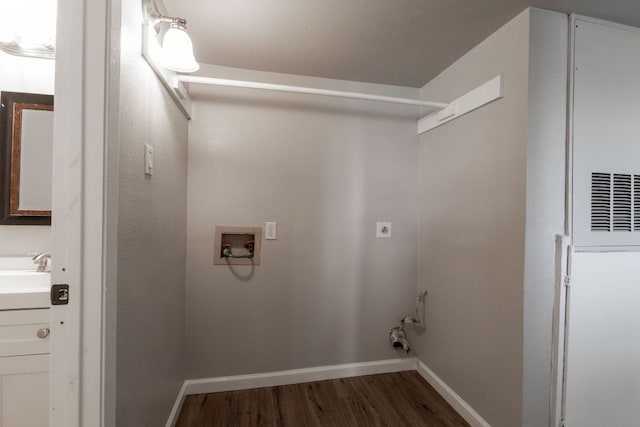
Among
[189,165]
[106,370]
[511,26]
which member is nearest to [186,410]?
[106,370]

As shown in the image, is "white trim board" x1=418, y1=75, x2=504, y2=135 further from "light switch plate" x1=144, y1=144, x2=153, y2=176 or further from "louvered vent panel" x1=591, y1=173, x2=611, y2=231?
"light switch plate" x1=144, y1=144, x2=153, y2=176

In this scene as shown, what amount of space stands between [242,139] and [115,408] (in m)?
1.53

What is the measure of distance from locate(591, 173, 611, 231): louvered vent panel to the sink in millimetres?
2564

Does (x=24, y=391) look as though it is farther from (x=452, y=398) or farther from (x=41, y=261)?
(x=452, y=398)

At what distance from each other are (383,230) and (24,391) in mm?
2056

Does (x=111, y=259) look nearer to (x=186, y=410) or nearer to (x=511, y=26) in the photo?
(x=186, y=410)

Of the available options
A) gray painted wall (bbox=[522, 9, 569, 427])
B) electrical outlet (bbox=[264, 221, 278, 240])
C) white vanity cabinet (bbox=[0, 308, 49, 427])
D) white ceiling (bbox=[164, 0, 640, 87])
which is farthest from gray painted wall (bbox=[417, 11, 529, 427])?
white vanity cabinet (bbox=[0, 308, 49, 427])

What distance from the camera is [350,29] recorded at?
144 cm

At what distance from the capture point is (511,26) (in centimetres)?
135

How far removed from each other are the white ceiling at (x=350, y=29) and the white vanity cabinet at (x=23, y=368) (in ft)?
5.15

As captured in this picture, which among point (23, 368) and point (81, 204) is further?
point (23, 368)

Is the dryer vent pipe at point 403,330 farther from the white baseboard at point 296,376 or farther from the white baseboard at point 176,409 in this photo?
the white baseboard at point 176,409

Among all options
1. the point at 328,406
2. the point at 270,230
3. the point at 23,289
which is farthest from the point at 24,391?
the point at 328,406

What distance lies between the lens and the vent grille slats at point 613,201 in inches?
52.1
